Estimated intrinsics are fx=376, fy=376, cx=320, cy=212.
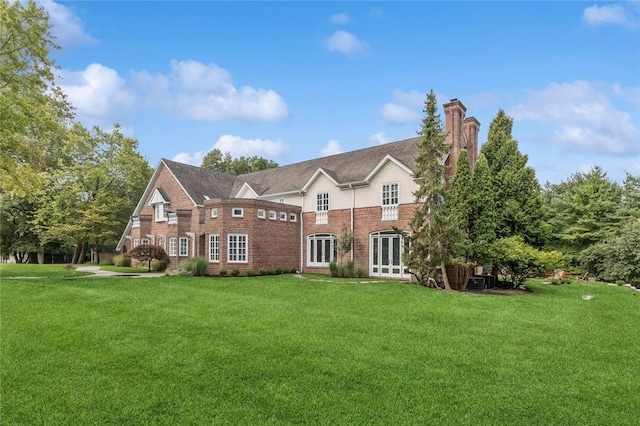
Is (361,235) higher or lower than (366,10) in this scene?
lower

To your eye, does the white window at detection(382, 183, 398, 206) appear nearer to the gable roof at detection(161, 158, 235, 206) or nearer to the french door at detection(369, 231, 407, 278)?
the french door at detection(369, 231, 407, 278)

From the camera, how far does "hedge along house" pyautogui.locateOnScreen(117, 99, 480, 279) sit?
2198cm

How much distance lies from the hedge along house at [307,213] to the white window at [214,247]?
0.06 meters

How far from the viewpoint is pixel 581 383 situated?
5.81 metres

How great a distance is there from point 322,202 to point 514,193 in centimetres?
1140

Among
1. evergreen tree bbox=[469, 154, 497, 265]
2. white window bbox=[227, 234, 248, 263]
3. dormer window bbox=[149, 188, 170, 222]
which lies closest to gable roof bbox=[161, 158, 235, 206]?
dormer window bbox=[149, 188, 170, 222]

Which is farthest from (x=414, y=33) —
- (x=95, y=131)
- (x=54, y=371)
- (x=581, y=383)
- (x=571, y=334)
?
(x=95, y=131)

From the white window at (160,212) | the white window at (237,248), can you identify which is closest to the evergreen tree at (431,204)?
the white window at (237,248)

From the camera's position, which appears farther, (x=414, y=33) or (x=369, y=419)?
(x=414, y=33)

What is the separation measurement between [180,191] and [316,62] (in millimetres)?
16584

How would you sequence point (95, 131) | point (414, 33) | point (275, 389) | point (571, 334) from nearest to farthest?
1. point (275, 389)
2. point (571, 334)
3. point (414, 33)
4. point (95, 131)

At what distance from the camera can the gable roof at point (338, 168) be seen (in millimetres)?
23719

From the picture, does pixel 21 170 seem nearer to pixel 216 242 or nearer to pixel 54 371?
pixel 216 242

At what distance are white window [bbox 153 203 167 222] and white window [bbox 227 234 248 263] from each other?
848 centimetres
